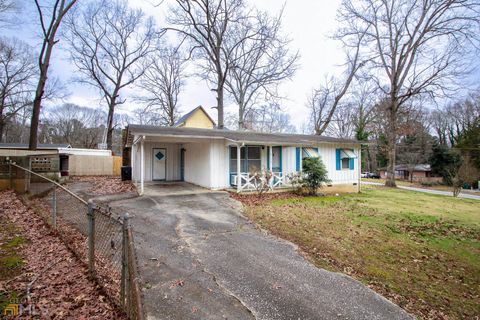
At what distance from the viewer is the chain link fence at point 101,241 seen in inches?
93.3

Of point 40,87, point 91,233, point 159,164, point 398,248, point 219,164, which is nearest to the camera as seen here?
point 91,233

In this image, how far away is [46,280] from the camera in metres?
3.35

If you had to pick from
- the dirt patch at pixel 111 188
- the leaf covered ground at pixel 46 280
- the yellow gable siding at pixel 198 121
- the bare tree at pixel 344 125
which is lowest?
the leaf covered ground at pixel 46 280

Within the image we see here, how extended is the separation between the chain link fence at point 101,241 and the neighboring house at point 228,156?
3562 millimetres

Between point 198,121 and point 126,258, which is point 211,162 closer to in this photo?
point 126,258

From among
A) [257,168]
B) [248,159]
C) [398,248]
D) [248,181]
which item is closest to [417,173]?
[257,168]

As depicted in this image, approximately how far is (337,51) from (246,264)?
24.0 metres

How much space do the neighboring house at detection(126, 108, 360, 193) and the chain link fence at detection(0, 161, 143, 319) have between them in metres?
3.56

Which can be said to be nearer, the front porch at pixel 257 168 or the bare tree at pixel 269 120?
the front porch at pixel 257 168

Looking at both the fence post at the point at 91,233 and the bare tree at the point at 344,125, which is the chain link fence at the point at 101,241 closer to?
the fence post at the point at 91,233

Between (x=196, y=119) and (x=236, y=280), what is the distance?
22363mm

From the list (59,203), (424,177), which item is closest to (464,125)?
(424,177)

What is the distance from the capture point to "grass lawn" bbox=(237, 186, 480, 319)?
3594 mm

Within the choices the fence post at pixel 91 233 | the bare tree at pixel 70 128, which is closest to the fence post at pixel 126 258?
the fence post at pixel 91 233
